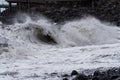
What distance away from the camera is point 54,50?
18.8 m

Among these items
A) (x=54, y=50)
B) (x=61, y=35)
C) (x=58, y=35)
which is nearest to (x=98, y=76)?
(x=54, y=50)

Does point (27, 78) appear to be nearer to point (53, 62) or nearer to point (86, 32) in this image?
point (53, 62)

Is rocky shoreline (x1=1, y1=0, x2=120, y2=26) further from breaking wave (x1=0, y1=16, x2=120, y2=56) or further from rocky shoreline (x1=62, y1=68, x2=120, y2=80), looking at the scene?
rocky shoreline (x1=62, y1=68, x2=120, y2=80)

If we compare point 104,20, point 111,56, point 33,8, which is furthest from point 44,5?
point 111,56

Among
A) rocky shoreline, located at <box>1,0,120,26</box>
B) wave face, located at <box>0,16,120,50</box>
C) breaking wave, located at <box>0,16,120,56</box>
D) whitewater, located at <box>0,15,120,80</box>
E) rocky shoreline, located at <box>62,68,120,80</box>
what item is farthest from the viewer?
rocky shoreline, located at <box>1,0,120,26</box>

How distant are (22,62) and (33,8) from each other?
93.2 feet

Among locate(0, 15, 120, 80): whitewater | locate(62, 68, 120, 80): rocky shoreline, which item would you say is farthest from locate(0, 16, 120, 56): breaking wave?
locate(62, 68, 120, 80): rocky shoreline

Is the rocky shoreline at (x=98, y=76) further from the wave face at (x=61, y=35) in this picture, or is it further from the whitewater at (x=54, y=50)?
the wave face at (x=61, y=35)

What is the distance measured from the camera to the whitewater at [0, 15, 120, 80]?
12.8 m

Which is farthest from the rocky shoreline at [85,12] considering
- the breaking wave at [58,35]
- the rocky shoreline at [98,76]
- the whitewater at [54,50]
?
the rocky shoreline at [98,76]

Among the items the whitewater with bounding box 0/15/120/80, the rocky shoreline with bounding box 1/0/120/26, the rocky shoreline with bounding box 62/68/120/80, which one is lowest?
the whitewater with bounding box 0/15/120/80

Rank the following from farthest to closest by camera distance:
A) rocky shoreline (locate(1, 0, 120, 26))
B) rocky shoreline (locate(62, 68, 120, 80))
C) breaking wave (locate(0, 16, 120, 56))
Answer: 1. rocky shoreline (locate(1, 0, 120, 26))
2. breaking wave (locate(0, 16, 120, 56))
3. rocky shoreline (locate(62, 68, 120, 80))

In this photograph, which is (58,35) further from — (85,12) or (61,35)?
(85,12)

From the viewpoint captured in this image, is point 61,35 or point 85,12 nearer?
point 61,35
